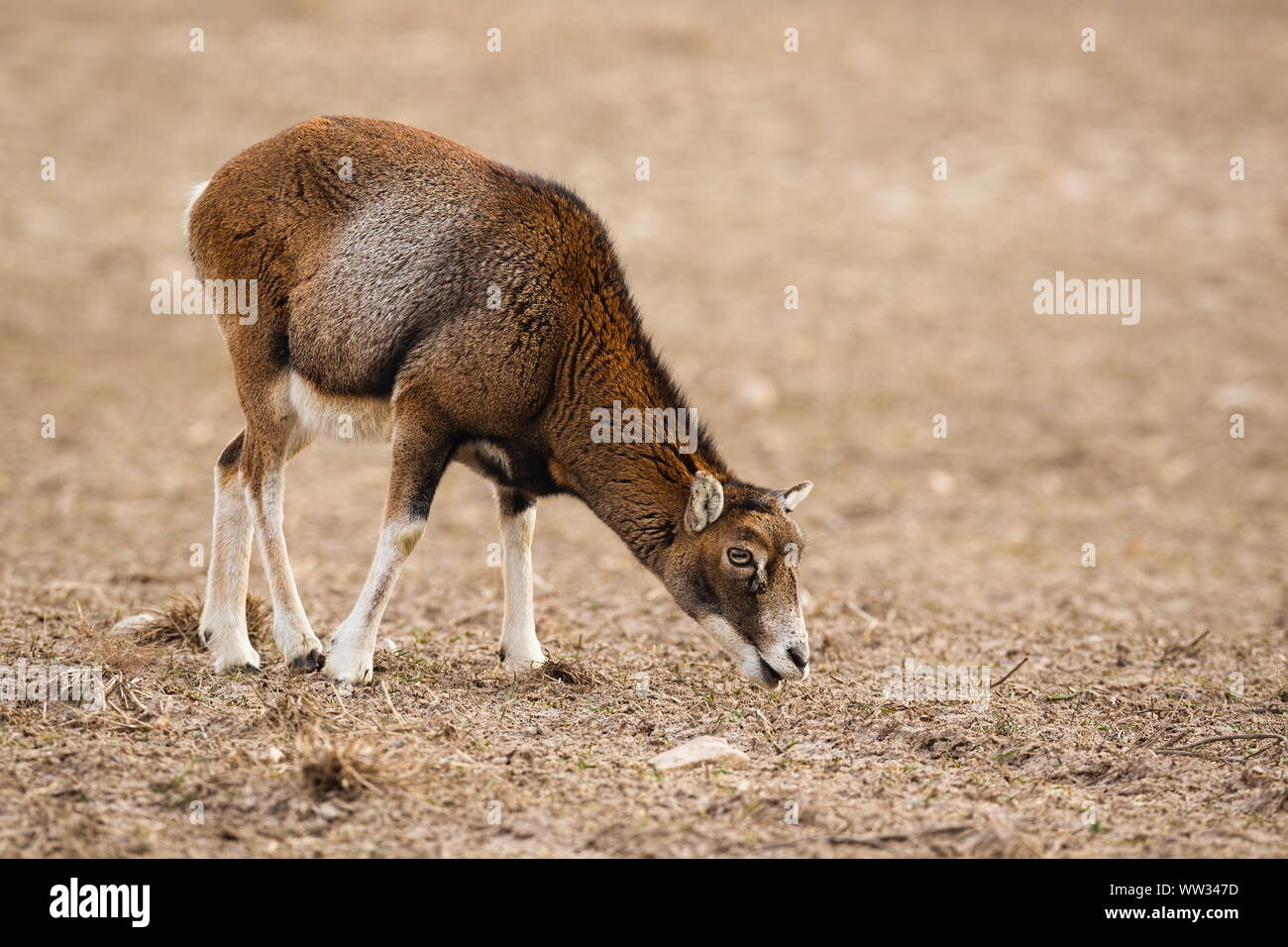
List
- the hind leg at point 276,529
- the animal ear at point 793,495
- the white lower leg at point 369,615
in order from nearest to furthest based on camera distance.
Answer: the white lower leg at point 369,615, the animal ear at point 793,495, the hind leg at point 276,529

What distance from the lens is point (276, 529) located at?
8281mm

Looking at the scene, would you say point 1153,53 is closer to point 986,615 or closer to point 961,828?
point 986,615

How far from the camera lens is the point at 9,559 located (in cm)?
1112

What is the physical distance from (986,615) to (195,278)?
6558 millimetres

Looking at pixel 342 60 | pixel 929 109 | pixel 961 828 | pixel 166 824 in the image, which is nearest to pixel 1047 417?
pixel 929 109

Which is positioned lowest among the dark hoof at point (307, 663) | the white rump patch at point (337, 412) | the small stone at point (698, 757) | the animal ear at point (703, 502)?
the small stone at point (698, 757)

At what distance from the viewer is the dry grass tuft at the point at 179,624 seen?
8.70 metres

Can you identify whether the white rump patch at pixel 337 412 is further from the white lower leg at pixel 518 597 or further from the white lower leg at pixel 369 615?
the white lower leg at pixel 518 597

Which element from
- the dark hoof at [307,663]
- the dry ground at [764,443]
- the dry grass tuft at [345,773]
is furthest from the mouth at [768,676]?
the dark hoof at [307,663]

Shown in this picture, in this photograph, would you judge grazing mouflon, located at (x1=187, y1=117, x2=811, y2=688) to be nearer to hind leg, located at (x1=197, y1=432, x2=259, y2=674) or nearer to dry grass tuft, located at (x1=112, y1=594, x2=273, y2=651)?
hind leg, located at (x1=197, y1=432, x2=259, y2=674)

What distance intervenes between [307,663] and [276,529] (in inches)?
33.4

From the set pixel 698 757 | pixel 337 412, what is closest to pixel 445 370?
pixel 337 412

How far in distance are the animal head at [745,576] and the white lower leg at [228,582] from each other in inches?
107

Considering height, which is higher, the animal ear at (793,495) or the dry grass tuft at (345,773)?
the animal ear at (793,495)
